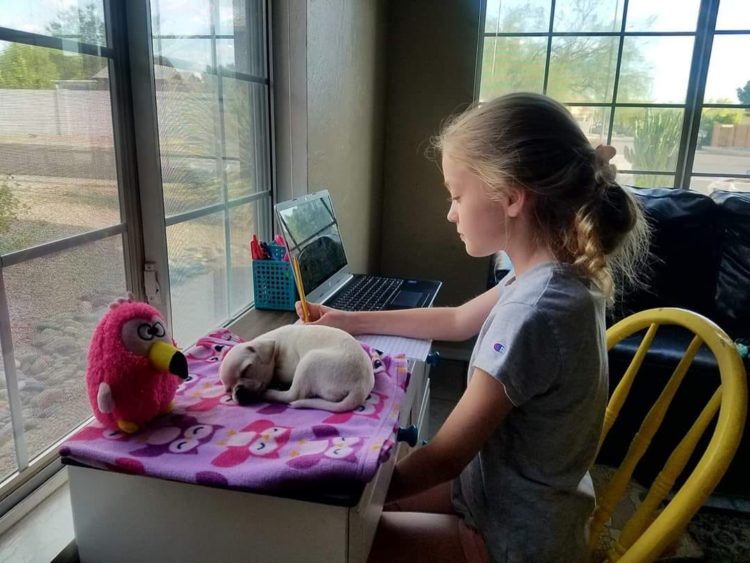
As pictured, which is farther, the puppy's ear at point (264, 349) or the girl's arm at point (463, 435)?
the puppy's ear at point (264, 349)

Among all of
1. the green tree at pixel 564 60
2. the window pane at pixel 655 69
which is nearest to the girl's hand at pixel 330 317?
the green tree at pixel 564 60

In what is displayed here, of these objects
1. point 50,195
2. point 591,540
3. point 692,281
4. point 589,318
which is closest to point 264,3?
point 50,195

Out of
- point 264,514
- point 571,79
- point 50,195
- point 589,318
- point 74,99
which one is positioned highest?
point 571,79

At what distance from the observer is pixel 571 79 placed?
8.52 ft

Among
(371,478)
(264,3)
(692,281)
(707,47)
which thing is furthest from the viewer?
(707,47)

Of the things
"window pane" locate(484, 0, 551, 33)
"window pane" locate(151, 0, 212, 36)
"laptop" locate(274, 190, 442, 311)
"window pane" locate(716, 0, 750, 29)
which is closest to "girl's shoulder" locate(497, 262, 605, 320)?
"laptop" locate(274, 190, 442, 311)

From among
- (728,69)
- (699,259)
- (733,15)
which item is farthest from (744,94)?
(699,259)

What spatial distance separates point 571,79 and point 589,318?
212 centimetres

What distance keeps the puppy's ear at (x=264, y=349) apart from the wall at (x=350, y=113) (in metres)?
0.85

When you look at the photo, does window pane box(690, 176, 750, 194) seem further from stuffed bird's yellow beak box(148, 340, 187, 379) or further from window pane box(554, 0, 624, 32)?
stuffed bird's yellow beak box(148, 340, 187, 379)

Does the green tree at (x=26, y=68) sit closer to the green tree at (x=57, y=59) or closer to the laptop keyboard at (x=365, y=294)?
the green tree at (x=57, y=59)

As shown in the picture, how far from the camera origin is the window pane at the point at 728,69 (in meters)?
2.43

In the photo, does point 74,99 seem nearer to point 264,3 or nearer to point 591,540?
point 264,3

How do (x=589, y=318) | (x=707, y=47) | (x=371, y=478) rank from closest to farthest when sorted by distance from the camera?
(x=371, y=478) < (x=589, y=318) < (x=707, y=47)
